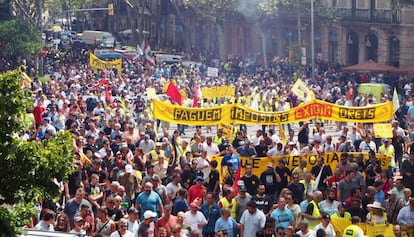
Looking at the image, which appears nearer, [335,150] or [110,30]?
[335,150]

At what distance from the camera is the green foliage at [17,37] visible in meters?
57.8

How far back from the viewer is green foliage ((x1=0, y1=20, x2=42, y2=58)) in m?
57.8

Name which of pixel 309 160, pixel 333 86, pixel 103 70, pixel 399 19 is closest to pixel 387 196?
pixel 309 160

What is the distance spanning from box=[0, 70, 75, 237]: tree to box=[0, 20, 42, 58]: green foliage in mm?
45700

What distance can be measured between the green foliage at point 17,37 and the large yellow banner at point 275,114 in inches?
1315

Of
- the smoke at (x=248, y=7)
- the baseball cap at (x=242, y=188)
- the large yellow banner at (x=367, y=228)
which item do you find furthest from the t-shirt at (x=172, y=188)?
the smoke at (x=248, y=7)

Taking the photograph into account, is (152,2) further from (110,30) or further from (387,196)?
(387,196)

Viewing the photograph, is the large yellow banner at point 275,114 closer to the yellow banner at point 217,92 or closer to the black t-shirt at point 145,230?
the black t-shirt at point 145,230

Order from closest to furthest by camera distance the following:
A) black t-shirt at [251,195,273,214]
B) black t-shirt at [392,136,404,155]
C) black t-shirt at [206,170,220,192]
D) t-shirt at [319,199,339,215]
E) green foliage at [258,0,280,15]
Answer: t-shirt at [319,199,339,215], black t-shirt at [251,195,273,214], black t-shirt at [206,170,220,192], black t-shirt at [392,136,404,155], green foliage at [258,0,280,15]

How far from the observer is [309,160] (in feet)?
70.1

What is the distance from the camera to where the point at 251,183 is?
764 inches

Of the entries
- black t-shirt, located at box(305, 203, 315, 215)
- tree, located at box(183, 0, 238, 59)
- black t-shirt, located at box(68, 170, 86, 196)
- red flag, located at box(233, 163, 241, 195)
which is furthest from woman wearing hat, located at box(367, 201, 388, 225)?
tree, located at box(183, 0, 238, 59)

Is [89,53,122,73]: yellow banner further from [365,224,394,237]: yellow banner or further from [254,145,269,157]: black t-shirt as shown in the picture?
[365,224,394,237]: yellow banner

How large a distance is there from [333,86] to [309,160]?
2255cm
